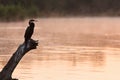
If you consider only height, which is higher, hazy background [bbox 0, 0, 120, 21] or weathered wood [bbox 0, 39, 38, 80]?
hazy background [bbox 0, 0, 120, 21]

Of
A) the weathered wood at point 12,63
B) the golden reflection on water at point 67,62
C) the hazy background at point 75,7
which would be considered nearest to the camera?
the weathered wood at point 12,63

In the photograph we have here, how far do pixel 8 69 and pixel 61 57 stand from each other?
991 centimetres

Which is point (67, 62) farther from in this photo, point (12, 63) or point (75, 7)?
point (75, 7)

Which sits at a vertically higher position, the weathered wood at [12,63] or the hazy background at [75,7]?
the hazy background at [75,7]

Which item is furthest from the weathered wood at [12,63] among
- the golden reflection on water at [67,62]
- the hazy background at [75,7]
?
the hazy background at [75,7]

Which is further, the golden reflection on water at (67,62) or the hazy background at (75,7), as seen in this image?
the hazy background at (75,7)

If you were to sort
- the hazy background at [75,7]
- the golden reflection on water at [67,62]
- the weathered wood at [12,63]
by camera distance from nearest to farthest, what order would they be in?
the weathered wood at [12,63]
the golden reflection on water at [67,62]
the hazy background at [75,7]

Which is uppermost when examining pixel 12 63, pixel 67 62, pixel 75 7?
pixel 75 7

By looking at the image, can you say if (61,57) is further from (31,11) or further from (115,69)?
(31,11)

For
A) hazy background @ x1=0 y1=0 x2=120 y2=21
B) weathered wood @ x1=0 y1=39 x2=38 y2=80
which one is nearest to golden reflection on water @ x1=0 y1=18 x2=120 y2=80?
weathered wood @ x1=0 y1=39 x2=38 y2=80

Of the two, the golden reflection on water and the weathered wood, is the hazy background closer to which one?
the golden reflection on water

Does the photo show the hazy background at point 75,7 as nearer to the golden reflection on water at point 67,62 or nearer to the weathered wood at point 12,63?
the golden reflection on water at point 67,62

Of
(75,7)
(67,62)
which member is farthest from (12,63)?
(75,7)

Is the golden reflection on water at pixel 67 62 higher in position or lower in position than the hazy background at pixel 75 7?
lower
